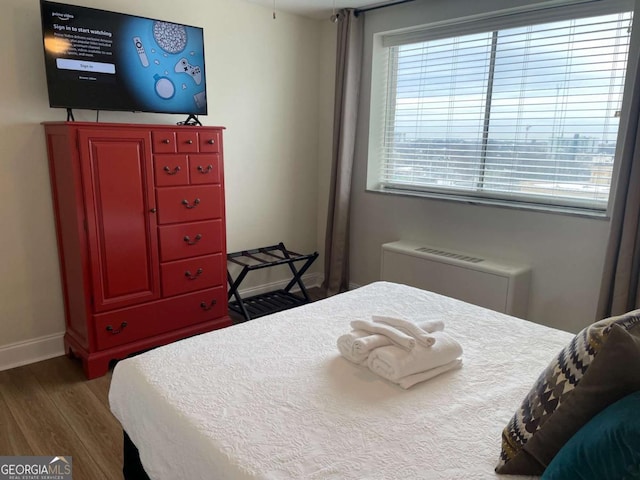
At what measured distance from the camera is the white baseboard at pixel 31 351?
2672 mm

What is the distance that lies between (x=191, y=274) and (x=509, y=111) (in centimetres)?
237

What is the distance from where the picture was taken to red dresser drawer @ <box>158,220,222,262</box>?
279 cm

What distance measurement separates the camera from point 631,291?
2.47 m

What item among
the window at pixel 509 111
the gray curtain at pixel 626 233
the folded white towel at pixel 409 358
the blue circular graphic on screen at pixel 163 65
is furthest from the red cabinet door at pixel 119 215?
the gray curtain at pixel 626 233

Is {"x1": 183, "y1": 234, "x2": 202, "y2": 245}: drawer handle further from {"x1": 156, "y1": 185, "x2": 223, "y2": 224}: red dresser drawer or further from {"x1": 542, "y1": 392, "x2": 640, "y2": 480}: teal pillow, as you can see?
{"x1": 542, "y1": 392, "x2": 640, "y2": 480}: teal pillow

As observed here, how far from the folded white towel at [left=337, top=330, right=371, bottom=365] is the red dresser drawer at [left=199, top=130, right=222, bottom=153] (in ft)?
5.74

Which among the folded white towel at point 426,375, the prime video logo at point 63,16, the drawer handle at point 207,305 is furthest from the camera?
the drawer handle at point 207,305

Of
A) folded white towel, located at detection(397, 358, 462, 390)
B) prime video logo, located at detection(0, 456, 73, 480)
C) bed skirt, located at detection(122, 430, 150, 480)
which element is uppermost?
folded white towel, located at detection(397, 358, 462, 390)

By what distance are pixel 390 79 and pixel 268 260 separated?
178 cm

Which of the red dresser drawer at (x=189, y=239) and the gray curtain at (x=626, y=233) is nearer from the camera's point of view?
the gray curtain at (x=626, y=233)

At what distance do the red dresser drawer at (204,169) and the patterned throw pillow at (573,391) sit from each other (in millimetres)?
2289

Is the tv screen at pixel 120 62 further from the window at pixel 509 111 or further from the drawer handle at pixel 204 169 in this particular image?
the window at pixel 509 111

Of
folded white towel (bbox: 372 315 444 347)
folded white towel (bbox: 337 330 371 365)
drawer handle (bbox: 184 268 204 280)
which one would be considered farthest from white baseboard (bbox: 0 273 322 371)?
folded white towel (bbox: 372 315 444 347)

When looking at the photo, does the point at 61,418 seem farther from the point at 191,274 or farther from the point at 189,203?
the point at 189,203
